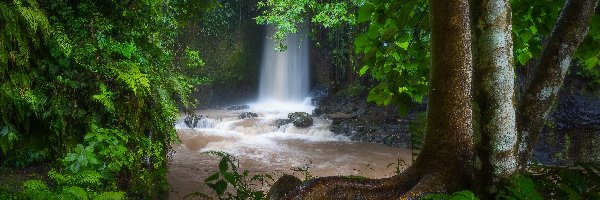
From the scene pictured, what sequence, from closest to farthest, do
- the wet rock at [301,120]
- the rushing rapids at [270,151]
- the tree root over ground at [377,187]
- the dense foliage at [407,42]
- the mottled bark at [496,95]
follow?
the mottled bark at [496,95] < the tree root over ground at [377,187] < the dense foliage at [407,42] < the rushing rapids at [270,151] < the wet rock at [301,120]

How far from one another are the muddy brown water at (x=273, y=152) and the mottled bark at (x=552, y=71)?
6160mm

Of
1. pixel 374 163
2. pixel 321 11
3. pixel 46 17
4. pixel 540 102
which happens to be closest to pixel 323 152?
pixel 374 163

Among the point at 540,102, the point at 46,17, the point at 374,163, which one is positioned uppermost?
the point at 46,17

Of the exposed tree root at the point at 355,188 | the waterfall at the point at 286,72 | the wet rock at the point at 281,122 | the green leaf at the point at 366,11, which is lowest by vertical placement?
the wet rock at the point at 281,122

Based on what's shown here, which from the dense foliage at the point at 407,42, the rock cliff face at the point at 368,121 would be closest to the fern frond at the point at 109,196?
the dense foliage at the point at 407,42

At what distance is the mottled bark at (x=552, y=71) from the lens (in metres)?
2.45

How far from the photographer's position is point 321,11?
1458cm

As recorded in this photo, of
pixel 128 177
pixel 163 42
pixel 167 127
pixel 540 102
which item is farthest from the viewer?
pixel 163 42

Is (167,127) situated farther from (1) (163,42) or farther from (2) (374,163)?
(2) (374,163)

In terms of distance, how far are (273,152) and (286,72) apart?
15531mm

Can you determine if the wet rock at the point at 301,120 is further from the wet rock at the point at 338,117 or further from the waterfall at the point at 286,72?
the waterfall at the point at 286,72

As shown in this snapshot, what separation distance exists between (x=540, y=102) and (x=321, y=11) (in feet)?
41.2

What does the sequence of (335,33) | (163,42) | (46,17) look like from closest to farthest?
(46,17) < (163,42) < (335,33)

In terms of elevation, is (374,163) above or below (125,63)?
below
